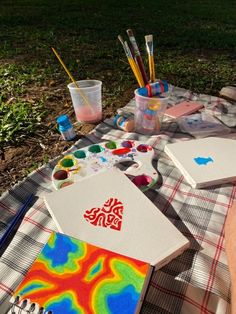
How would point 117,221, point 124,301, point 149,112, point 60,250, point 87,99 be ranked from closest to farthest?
1. point 124,301
2. point 60,250
3. point 117,221
4. point 149,112
5. point 87,99

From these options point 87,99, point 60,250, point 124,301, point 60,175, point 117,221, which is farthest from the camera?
point 87,99

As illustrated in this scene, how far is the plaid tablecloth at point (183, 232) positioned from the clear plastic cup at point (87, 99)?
1.28ft

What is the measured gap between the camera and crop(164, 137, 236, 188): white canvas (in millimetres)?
924

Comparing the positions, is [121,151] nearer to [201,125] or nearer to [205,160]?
[205,160]

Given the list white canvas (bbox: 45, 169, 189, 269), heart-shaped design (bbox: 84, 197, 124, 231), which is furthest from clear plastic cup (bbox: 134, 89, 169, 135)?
heart-shaped design (bbox: 84, 197, 124, 231)

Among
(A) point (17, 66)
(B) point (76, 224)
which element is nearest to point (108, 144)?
(B) point (76, 224)

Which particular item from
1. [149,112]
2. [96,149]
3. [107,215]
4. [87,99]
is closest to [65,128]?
[87,99]

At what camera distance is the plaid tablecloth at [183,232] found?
0.64 metres

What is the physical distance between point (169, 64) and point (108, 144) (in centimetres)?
168

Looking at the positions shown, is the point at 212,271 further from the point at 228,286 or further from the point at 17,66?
the point at 17,66

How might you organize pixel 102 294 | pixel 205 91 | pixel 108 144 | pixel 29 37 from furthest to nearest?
pixel 29 37
pixel 205 91
pixel 108 144
pixel 102 294

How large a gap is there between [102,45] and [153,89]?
2.09 metres

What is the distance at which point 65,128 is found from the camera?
4.24 ft

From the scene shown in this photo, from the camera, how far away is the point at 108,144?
112 cm
